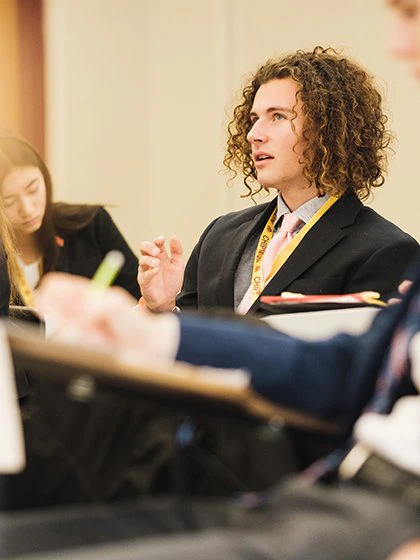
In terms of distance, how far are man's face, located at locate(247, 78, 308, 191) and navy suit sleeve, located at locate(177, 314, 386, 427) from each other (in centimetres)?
155

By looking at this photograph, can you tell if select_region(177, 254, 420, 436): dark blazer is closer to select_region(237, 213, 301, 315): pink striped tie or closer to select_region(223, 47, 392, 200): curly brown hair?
select_region(237, 213, 301, 315): pink striped tie

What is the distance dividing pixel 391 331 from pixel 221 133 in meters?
3.59

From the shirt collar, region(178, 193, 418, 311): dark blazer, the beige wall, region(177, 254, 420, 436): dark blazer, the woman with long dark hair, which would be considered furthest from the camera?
the beige wall

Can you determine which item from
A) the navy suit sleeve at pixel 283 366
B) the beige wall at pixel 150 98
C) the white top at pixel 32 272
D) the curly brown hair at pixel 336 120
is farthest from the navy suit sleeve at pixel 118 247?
the navy suit sleeve at pixel 283 366

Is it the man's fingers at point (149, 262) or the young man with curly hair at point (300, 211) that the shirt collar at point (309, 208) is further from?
the man's fingers at point (149, 262)

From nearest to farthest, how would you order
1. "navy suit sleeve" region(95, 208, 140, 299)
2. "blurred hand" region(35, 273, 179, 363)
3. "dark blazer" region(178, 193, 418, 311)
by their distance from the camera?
"blurred hand" region(35, 273, 179, 363) < "dark blazer" region(178, 193, 418, 311) < "navy suit sleeve" region(95, 208, 140, 299)

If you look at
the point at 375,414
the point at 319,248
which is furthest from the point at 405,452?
the point at 319,248

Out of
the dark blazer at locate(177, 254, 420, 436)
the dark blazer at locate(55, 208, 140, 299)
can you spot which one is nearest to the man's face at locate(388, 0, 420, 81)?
the dark blazer at locate(177, 254, 420, 436)

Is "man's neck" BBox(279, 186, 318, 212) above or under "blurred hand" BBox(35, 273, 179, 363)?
under

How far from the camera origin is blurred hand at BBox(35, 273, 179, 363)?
1018 millimetres

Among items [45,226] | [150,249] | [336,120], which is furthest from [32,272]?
[336,120]

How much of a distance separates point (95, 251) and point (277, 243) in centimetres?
159

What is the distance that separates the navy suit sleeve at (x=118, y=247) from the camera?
397 centimetres

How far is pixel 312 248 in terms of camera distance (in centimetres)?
248
